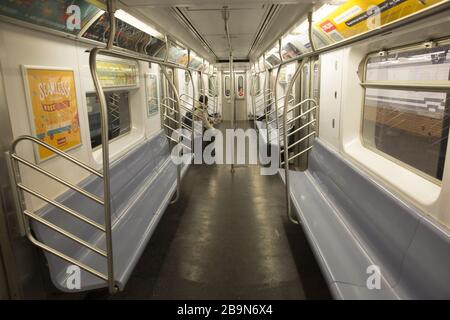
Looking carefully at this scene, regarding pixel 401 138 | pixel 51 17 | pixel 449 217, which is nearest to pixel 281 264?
pixel 449 217

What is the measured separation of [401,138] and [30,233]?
9.91 m

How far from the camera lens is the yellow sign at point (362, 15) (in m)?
2.06

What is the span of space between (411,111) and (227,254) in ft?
29.0

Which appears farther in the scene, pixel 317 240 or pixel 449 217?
pixel 317 240

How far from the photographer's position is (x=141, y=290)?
280 cm

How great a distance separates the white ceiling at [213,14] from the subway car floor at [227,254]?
243cm

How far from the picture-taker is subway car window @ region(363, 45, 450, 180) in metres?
2.83

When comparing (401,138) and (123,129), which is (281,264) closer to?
(123,129)

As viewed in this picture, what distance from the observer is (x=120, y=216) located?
3320 millimetres

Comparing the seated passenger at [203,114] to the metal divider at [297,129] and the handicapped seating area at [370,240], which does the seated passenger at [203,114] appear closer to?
the metal divider at [297,129]

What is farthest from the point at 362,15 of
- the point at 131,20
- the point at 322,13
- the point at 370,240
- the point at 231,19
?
the point at 131,20

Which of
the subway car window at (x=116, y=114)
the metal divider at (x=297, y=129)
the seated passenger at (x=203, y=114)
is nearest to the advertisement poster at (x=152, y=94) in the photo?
the subway car window at (x=116, y=114)

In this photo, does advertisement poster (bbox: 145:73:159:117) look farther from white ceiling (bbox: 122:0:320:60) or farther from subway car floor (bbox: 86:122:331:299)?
subway car floor (bbox: 86:122:331:299)

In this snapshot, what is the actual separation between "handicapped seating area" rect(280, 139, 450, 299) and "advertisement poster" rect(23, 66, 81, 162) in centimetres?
236
